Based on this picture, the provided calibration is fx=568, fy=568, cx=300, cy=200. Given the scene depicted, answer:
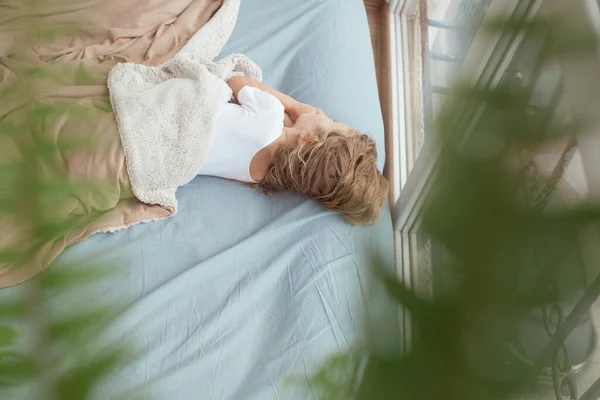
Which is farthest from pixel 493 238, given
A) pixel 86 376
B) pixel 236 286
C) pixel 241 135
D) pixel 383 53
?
pixel 383 53

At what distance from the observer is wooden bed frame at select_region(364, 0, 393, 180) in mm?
1893

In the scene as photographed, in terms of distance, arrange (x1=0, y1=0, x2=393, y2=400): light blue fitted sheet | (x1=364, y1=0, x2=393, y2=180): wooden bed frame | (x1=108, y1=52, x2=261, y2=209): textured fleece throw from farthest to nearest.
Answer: (x1=364, y1=0, x2=393, y2=180): wooden bed frame < (x1=108, y1=52, x2=261, y2=209): textured fleece throw < (x1=0, y1=0, x2=393, y2=400): light blue fitted sheet

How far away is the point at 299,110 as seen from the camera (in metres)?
1.45

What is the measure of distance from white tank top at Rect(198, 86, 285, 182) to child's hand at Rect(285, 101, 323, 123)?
9cm

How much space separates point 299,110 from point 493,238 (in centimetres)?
132

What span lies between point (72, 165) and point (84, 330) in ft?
0.31

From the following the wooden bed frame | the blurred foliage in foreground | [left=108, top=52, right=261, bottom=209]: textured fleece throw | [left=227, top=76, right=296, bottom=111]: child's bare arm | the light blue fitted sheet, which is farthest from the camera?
the wooden bed frame

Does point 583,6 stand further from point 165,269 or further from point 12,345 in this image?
point 165,269

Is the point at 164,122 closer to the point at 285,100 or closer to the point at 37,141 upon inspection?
the point at 285,100

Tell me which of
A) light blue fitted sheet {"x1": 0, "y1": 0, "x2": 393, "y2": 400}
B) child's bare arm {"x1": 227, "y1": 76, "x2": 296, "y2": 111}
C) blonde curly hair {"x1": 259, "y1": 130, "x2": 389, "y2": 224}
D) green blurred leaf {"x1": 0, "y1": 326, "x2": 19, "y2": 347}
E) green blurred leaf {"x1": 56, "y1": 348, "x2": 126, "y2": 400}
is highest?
green blurred leaf {"x1": 56, "y1": 348, "x2": 126, "y2": 400}

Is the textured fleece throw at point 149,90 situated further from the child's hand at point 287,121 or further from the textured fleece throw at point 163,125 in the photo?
the child's hand at point 287,121

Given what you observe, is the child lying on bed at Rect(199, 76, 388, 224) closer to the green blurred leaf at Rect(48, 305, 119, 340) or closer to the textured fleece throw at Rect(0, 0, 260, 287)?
the textured fleece throw at Rect(0, 0, 260, 287)

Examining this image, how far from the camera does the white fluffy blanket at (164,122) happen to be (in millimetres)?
1238

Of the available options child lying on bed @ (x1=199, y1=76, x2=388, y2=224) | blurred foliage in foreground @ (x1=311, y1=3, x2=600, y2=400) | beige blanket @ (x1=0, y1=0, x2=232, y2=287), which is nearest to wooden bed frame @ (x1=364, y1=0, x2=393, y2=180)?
child lying on bed @ (x1=199, y1=76, x2=388, y2=224)
